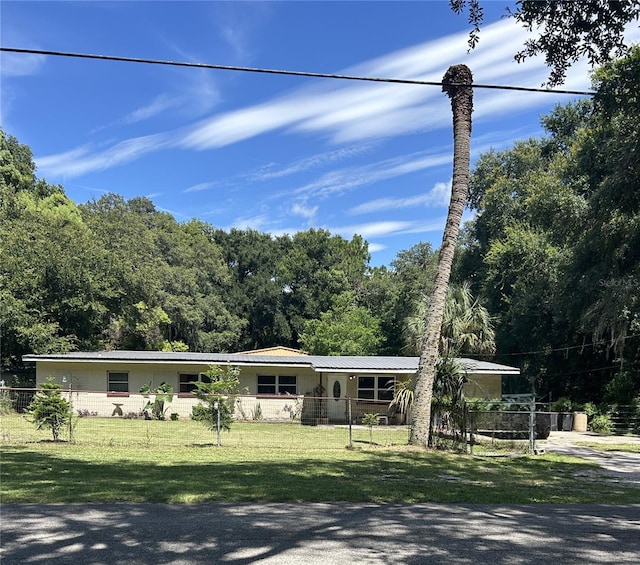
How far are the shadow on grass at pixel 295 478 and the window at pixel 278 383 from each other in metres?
12.0

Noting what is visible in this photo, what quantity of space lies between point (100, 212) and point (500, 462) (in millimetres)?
44117

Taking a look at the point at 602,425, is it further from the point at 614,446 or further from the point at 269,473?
the point at 269,473

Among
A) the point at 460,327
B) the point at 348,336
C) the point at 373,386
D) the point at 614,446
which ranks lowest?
the point at 614,446

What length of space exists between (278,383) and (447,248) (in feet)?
41.2

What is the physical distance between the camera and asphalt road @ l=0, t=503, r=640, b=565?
5281 millimetres

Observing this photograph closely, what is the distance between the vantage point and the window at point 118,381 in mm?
25266

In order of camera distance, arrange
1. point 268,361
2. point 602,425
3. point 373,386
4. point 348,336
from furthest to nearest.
→ 1. point 348,336
2. point 373,386
3. point 268,361
4. point 602,425

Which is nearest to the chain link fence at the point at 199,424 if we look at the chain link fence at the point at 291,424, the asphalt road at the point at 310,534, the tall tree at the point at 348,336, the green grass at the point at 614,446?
the chain link fence at the point at 291,424

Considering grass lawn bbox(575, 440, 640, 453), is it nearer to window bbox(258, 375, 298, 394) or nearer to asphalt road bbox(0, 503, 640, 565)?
asphalt road bbox(0, 503, 640, 565)

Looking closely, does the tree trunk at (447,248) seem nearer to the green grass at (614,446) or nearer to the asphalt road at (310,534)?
→ the green grass at (614,446)

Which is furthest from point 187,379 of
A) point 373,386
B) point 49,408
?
point 49,408

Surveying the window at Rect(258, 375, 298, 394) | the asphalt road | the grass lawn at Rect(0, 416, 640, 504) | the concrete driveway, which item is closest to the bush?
the concrete driveway

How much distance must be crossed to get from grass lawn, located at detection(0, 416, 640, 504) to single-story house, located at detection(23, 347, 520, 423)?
24.7ft

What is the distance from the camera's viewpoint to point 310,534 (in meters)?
6.10
